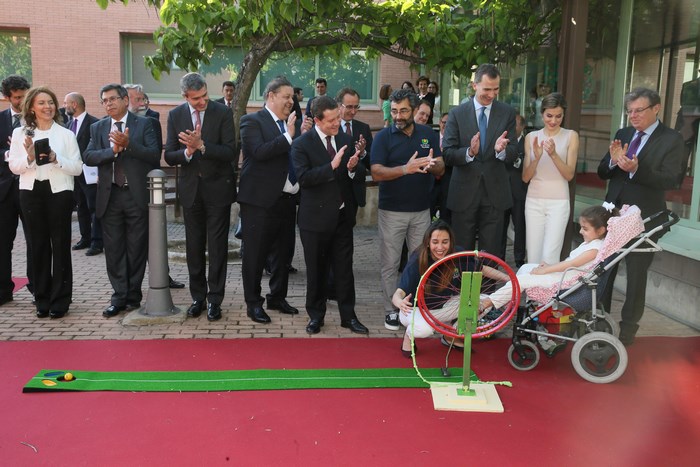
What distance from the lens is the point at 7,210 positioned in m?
6.62

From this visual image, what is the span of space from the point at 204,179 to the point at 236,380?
7.04 feet

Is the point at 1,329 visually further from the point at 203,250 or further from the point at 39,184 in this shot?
the point at 203,250

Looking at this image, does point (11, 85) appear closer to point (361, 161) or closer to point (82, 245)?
point (361, 161)

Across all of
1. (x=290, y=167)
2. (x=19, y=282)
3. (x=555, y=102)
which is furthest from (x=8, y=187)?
(x=555, y=102)

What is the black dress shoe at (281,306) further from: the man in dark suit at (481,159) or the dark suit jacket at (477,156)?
the dark suit jacket at (477,156)

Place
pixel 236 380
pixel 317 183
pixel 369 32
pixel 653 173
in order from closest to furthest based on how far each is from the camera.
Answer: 1. pixel 236 380
2. pixel 653 173
3. pixel 317 183
4. pixel 369 32

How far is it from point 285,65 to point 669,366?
13580 millimetres

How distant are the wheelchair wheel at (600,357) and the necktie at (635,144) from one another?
179 centimetres

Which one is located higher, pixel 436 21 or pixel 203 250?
pixel 436 21

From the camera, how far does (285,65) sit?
16938 mm

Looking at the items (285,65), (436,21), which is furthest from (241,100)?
(285,65)

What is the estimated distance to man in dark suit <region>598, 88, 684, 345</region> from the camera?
17.9ft

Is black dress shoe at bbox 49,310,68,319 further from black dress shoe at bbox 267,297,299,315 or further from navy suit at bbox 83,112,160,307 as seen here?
black dress shoe at bbox 267,297,299,315

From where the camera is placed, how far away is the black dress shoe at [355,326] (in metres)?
5.87
